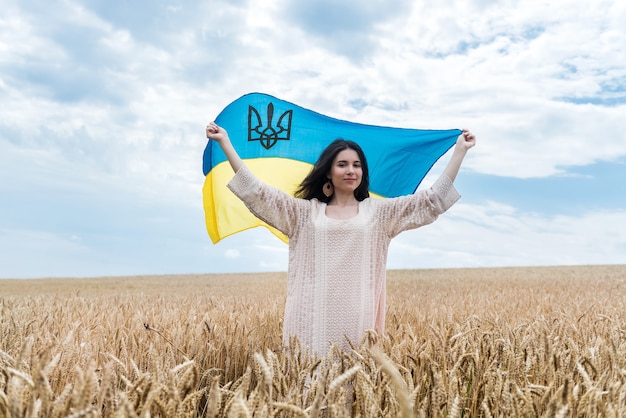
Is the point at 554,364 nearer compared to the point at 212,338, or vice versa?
the point at 554,364

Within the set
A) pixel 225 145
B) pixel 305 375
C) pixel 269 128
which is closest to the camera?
pixel 305 375

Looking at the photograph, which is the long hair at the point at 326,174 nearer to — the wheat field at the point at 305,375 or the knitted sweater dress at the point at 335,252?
the knitted sweater dress at the point at 335,252

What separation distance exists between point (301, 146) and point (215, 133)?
1563mm

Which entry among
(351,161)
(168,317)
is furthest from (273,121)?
(168,317)

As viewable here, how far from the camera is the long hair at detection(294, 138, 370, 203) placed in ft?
11.2

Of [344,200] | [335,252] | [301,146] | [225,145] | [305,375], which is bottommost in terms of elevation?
[305,375]

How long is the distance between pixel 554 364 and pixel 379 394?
3.88ft

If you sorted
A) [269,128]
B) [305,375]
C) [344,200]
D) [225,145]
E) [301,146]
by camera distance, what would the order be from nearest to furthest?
[305,375]
[225,145]
[344,200]
[269,128]
[301,146]

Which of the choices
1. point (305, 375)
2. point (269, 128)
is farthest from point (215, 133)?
point (305, 375)

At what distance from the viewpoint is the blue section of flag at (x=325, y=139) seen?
185 inches

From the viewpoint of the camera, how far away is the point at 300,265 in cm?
323

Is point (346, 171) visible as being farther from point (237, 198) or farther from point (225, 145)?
point (237, 198)

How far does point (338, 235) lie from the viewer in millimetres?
3182

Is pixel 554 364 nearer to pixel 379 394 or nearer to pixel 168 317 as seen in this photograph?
pixel 379 394
